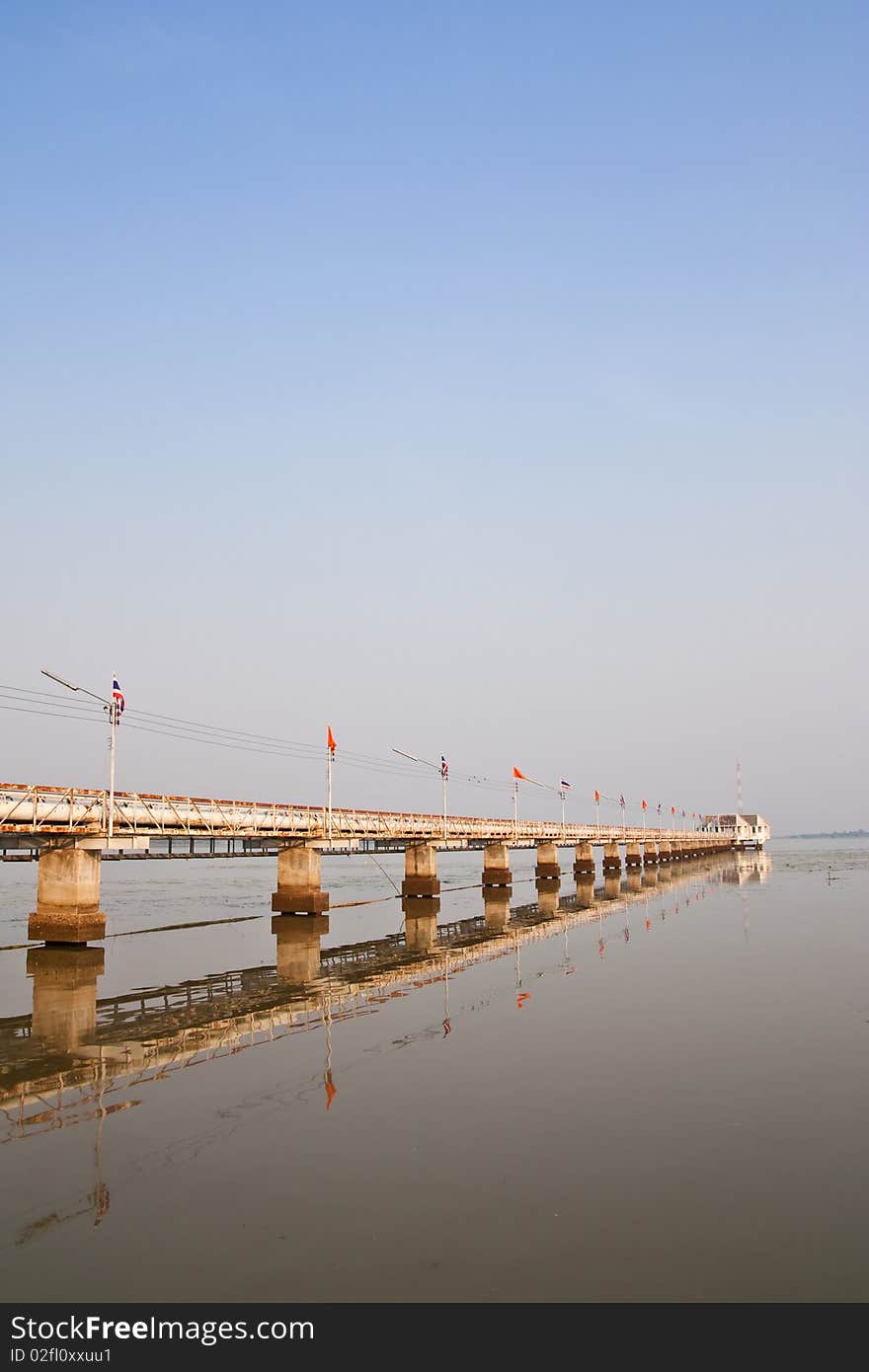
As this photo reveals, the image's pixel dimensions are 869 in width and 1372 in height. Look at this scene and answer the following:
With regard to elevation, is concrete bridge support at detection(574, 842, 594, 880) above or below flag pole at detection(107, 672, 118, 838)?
below

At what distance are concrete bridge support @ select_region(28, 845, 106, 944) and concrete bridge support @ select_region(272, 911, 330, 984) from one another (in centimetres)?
798

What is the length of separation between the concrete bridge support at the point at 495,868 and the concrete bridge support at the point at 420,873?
14582 millimetres

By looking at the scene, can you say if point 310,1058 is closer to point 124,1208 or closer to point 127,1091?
point 127,1091

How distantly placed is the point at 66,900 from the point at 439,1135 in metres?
28.3

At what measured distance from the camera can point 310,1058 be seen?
1875 centimetres

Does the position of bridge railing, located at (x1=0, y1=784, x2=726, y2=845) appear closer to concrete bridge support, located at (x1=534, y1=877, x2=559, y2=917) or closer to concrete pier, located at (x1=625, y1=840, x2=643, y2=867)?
concrete bridge support, located at (x1=534, y1=877, x2=559, y2=917)

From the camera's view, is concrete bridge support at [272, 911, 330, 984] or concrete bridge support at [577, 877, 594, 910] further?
concrete bridge support at [577, 877, 594, 910]

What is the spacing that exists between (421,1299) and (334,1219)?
217 centimetres

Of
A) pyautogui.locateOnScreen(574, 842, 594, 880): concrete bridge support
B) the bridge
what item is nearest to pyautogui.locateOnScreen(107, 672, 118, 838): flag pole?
the bridge

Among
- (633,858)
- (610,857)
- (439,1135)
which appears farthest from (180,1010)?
(633,858)

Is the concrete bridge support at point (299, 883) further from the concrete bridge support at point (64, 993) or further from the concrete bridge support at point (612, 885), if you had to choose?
the concrete bridge support at point (612, 885)

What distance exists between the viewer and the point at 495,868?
277ft

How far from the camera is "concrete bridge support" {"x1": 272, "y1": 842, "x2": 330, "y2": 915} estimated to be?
167 feet
